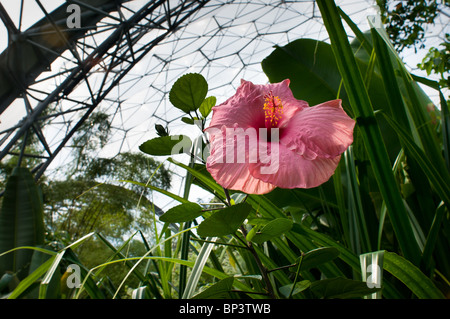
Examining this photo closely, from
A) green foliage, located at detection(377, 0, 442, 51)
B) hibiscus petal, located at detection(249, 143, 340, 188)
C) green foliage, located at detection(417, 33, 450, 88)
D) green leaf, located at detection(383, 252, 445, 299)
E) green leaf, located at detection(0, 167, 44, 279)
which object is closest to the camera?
hibiscus petal, located at detection(249, 143, 340, 188)

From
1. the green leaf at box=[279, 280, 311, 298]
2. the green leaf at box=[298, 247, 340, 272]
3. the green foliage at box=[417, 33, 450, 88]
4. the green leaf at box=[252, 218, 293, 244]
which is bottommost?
the green leaf at box=[279, 280, 311, 298]

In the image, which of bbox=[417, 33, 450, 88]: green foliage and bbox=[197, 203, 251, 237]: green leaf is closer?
bbox=[197, 203, 251, 237]: green leaf

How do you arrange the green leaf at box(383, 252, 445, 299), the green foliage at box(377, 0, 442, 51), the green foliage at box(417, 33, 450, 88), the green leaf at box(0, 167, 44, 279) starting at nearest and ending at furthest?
the green leaf at box(383, 252, 445, 299) < the green leaf at box(0, 167, 44, 279) < the green foliage at box(417, 33, 450, 88) < the green foliage at box(377, 0, 442, 51)

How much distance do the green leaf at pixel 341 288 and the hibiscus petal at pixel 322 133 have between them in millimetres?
107

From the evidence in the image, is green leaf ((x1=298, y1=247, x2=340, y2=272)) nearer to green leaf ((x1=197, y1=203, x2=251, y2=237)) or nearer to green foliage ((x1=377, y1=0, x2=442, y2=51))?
green leaf ((x1=197, y1=203, x2=251, y2=237))

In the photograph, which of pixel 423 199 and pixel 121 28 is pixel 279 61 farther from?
pixel 121 28

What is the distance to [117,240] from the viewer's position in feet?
21.3

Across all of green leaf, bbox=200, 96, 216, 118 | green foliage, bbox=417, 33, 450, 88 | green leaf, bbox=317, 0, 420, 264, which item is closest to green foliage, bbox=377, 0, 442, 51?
green foliage, bbox=417, 33, 450, 88

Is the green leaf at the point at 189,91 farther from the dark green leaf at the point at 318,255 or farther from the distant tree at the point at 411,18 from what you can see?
the distant tree at the point at 411,18

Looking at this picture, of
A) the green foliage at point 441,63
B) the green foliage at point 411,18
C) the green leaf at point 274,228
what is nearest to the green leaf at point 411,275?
the green leaf at point 274,228

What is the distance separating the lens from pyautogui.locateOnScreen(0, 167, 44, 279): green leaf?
25.8 inches

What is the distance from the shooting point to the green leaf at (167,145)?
0.22m
